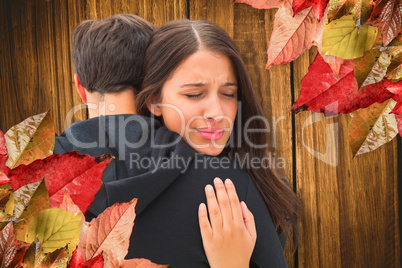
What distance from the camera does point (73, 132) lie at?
34.9 inches

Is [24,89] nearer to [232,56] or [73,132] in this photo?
[73,132]

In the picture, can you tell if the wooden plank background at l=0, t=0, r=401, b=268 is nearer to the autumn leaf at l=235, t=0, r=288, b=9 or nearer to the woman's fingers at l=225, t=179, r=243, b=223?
the woman's fingers at l=225, t=179, r=243, b=223

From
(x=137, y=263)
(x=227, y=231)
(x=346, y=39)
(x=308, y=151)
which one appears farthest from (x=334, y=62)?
(x=308, y=151)

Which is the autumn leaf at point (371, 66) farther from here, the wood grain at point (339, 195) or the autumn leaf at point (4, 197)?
the wood grain at point (339, 195)

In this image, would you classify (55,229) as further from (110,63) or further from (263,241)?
(110,63)

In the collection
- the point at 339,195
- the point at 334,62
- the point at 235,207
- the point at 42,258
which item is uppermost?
the point at 334,62

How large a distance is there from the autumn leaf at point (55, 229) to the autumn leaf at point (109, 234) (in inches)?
0.4

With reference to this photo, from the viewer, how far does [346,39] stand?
0.24m

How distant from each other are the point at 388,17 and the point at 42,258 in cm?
23

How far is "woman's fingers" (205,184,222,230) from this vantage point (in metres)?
0.70

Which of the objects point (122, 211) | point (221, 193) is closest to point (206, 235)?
point (221, 193)

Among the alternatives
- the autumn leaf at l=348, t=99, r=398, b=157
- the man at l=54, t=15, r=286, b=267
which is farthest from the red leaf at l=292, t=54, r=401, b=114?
the man at l=54, t=15, r=286, b=267

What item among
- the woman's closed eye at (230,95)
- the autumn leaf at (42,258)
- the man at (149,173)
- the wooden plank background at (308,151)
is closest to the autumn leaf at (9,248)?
the autumn leaf at (42,258)

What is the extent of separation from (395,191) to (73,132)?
0.99 metres
